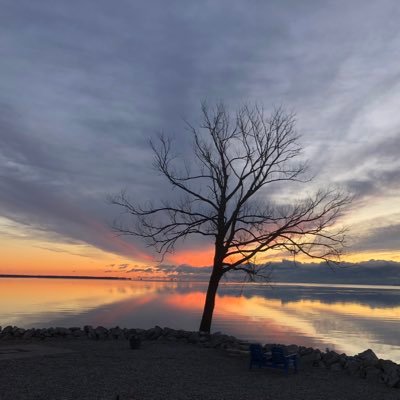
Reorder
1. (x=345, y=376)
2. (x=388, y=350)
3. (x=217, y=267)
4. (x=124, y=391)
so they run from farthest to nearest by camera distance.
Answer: (x=388, y=350) < (x=217, y=267) < (x=345, y=376) < (x=124, y=391)

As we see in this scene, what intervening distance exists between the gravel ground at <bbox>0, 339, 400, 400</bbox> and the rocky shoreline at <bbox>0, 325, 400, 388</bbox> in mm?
447

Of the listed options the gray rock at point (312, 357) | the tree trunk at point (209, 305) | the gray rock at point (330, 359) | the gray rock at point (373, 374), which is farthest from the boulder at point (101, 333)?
the gray rock at point (373, 374)

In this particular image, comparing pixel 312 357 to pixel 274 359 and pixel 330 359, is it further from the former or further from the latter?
pixel 274 359

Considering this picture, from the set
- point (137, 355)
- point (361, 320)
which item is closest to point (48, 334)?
point (137, 355)

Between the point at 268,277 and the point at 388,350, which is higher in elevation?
the point at 268,277

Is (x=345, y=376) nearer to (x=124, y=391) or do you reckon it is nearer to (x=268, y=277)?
(x=124, y=391)

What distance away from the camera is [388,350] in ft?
112

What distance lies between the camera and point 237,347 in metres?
20.1

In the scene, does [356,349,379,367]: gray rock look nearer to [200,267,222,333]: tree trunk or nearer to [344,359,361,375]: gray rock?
[344,359,361,375]: gray rock

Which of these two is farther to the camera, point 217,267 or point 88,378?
point 217,267

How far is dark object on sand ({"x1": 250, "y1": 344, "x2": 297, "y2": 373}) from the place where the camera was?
51.5 ft

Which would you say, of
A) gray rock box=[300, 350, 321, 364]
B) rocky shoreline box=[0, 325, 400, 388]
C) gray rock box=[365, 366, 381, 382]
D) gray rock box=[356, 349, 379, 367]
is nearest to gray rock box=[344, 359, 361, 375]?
rocky shoreline box=[0, 325, 400, 388]

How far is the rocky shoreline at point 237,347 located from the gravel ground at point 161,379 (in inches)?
17.6

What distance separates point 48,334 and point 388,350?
950 inches
